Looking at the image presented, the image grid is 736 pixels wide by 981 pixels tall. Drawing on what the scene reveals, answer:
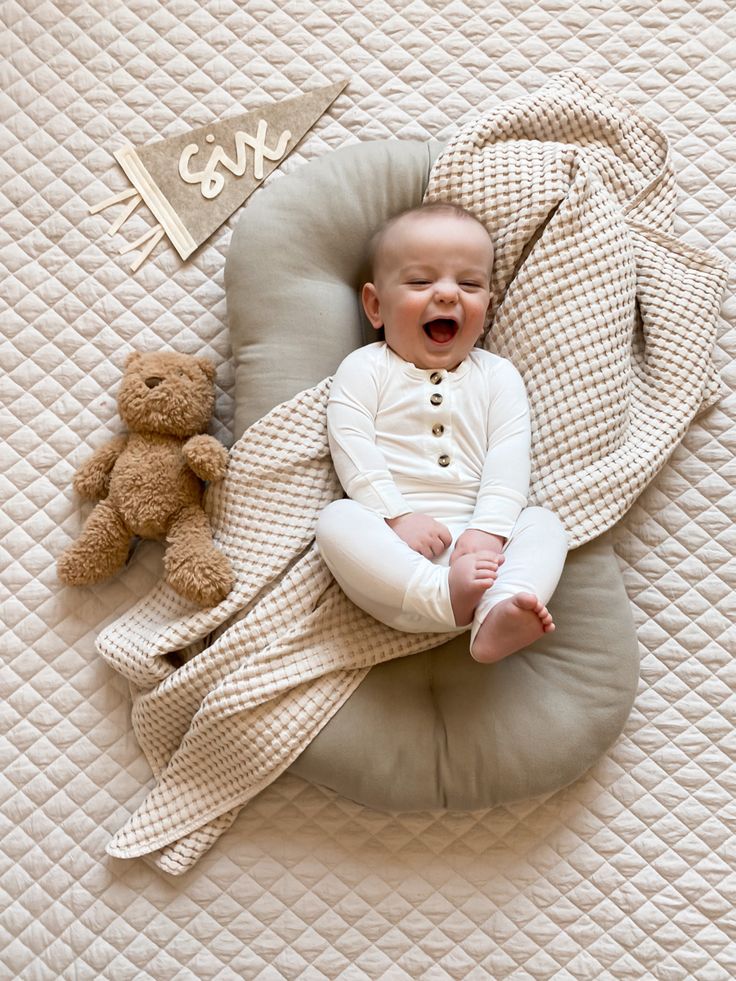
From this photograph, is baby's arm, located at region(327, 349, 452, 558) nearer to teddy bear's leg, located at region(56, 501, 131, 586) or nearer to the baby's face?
the baby's face

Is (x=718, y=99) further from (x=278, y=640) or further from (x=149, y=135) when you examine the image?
(x=278, y=640)

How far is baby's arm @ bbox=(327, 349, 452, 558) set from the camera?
1.19 m

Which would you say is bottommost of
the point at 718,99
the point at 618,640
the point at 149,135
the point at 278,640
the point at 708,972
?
the point at 708,972

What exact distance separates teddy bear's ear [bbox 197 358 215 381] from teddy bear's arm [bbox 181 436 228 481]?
0.10 metres

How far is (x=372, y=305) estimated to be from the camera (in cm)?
132

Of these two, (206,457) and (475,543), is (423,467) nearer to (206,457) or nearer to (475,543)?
(475,543)

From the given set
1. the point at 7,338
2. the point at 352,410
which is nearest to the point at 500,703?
the point at 352,410

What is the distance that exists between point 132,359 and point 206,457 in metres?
0.20

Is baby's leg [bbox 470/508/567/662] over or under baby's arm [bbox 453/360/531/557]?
under

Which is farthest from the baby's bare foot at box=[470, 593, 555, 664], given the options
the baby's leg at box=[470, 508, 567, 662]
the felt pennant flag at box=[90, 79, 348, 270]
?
the felt pennant flag at box=[90, 79, 348, 270]

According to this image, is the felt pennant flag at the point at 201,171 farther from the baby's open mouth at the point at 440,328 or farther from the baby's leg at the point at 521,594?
the baby's leg at the point at 521,594

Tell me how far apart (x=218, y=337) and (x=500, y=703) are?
666 millimetres

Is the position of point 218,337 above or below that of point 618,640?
above

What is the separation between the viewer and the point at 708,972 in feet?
4.25
